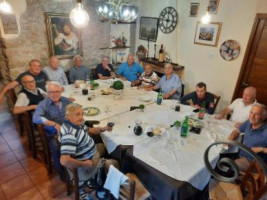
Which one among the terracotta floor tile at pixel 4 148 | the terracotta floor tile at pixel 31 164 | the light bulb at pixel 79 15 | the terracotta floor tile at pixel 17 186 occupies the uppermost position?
the light bulb at pixel 79 15

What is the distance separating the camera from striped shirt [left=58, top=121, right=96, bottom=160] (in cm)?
164

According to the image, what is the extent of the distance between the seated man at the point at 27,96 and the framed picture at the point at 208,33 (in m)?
3.16

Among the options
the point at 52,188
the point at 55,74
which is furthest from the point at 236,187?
the point at 55,74

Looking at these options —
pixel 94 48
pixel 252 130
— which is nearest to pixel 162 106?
pixel 252 130

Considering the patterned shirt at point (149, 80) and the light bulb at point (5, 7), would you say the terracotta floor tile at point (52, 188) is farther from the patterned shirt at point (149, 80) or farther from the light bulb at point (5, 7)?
the light bulb at point (5, 7)

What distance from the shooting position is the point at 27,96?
264 cm

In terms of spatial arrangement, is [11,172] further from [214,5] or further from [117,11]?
[214,5]

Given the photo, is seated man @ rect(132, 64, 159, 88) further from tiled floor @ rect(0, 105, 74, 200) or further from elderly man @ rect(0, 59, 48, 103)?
tiled floor @ rect(0, 105, 74, 200)

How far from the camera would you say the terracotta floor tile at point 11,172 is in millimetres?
2359

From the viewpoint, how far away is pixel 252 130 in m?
2.05

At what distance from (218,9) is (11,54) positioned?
387cm

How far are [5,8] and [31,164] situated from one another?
2433 mm

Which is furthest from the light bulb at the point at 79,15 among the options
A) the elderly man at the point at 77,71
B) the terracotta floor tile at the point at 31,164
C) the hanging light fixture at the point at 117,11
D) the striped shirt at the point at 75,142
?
the terracotta floor tile at the point at 31,164

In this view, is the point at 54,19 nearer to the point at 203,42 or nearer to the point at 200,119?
the point at 203,42
